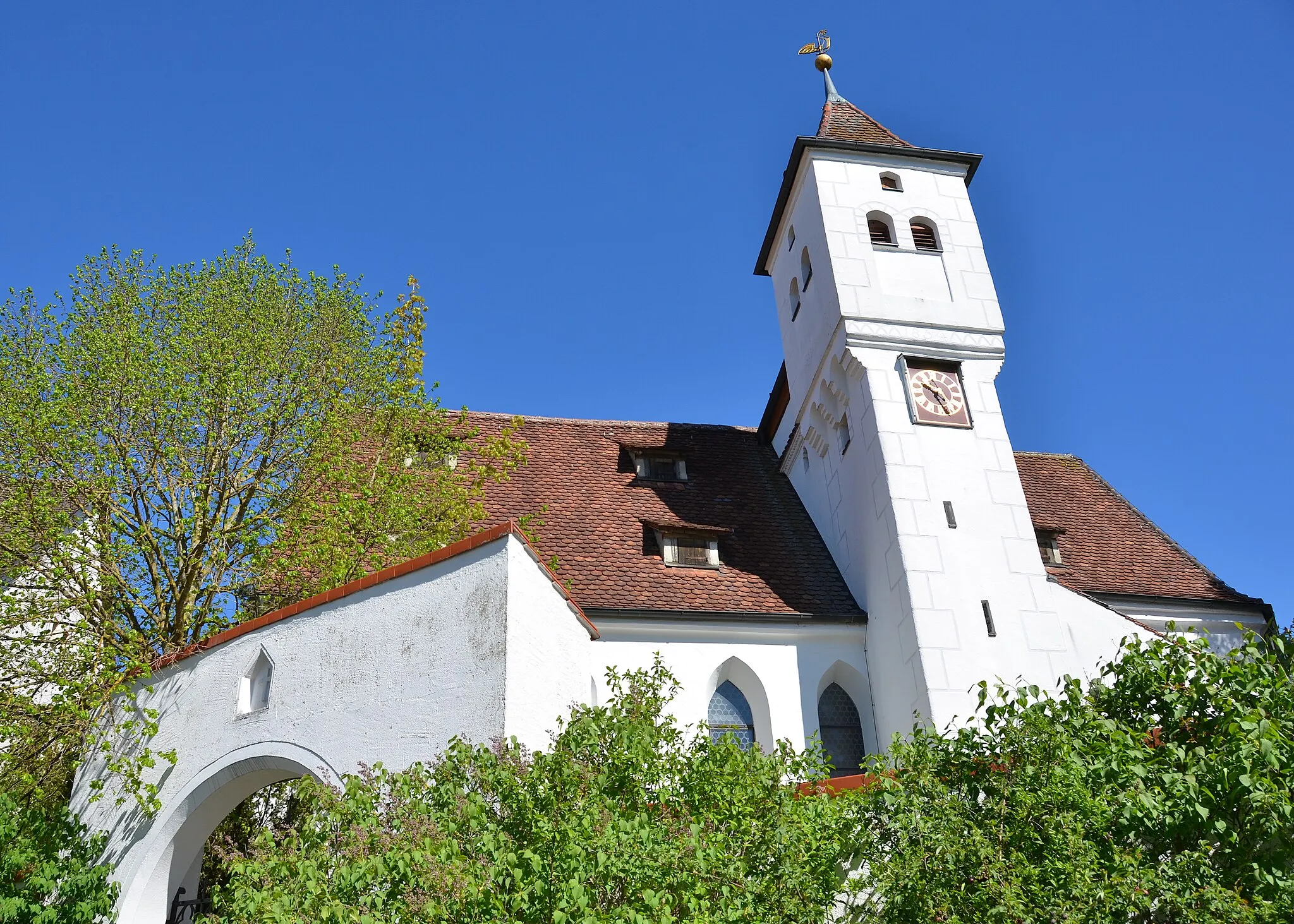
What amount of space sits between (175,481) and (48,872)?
5173 mm

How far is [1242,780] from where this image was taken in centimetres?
730

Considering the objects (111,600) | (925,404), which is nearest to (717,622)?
(925,404)

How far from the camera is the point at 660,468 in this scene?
21.0 m

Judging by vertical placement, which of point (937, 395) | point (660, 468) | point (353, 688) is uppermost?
point (660, 468)

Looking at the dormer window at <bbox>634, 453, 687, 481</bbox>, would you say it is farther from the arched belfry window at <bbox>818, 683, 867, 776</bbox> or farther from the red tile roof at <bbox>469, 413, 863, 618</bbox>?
the arched belfry window at <bbox>818, 683, 867, 776</bbox>

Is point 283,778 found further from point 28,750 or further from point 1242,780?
point 1242,780

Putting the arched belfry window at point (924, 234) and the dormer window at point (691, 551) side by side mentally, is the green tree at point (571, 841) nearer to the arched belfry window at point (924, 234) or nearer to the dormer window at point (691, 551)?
the dormer window at point (691, 551)

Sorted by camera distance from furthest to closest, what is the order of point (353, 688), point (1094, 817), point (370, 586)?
point (370, 586)
point (353, 688)
point (1094, 817)

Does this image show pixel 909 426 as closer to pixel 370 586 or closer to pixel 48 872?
pixel 370 586

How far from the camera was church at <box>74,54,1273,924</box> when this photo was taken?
400 inches

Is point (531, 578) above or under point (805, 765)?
above

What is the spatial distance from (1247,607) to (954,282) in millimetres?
8041

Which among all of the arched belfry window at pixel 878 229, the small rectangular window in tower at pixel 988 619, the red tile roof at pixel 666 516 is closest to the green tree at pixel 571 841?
the red tile roof at pixel 666 516

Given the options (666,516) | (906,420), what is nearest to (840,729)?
(666,516)
